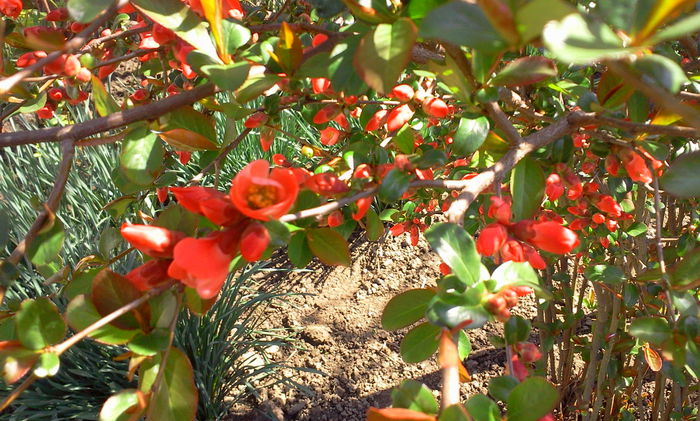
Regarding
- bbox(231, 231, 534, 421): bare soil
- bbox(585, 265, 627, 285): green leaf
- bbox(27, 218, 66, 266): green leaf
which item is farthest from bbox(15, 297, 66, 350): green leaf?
bbox(231, 231, 534, 421): bare soil

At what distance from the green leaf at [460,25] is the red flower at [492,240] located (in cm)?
19

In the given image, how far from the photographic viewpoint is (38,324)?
448mm

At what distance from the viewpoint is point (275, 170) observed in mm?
434

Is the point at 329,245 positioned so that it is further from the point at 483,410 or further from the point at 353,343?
the point at 353,343

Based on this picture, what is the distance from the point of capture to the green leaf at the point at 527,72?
0.46 metres

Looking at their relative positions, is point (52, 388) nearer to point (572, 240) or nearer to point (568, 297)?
point (568, 297)

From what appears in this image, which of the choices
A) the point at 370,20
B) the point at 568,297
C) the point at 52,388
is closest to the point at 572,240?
the point at 370,20

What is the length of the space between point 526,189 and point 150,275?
1.34 feet

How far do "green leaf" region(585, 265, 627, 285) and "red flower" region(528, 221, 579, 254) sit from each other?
1.50 ft

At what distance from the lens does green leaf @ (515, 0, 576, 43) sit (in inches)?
11.7

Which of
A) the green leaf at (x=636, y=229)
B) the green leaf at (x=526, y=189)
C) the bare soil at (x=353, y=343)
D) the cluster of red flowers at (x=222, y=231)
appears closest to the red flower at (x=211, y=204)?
the cluster of red flowers at (x=222, y=231)

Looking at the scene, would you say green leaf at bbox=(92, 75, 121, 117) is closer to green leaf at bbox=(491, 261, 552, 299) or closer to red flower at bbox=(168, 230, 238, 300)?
red flower at bbox=(168, 230, 238, 300)

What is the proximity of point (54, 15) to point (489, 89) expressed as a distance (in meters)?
0.67

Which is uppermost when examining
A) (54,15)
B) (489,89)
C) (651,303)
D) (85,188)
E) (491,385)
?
(85,188)
